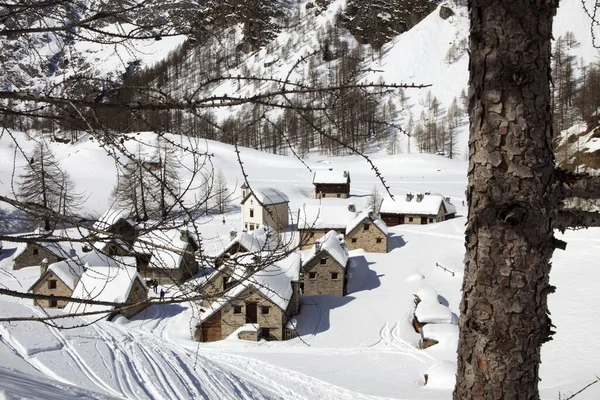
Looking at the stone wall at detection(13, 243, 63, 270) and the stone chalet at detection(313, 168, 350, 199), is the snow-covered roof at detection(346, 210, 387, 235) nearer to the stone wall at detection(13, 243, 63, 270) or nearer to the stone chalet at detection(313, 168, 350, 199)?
the stone chalet at detection(313, 168, 350, 199)

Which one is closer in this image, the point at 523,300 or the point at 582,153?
the point at 523,300

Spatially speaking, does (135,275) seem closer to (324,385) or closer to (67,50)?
(324,385)

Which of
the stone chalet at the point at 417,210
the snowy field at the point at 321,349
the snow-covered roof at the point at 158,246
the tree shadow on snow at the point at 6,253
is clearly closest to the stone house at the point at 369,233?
the snowy field at the point at 321,349

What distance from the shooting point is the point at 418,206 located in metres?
36.9

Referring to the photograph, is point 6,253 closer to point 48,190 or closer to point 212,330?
point 212,330

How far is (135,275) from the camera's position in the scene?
69.2ft

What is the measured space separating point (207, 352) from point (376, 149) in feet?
183

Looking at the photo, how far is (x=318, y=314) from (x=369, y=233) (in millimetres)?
9699

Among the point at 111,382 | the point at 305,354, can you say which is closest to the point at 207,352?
the point at 305,354

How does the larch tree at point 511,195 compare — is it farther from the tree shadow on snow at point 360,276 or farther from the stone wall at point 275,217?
the tree shadow on snow at point 360,276

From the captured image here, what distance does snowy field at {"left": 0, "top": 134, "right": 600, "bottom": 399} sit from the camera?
1058 cm

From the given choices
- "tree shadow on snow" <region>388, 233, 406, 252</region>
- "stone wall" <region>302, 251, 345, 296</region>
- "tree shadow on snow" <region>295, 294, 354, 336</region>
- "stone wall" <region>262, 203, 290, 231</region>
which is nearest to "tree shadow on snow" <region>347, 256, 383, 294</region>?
"stone wall" <region>302, 251, 345, 296</region>

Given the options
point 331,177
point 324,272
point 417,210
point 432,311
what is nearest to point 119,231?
point 432,311

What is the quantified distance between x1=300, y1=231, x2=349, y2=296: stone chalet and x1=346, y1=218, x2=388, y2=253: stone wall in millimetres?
5549
